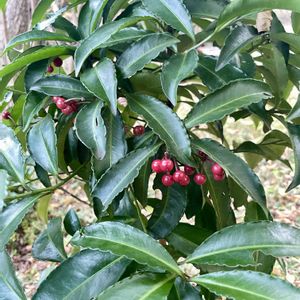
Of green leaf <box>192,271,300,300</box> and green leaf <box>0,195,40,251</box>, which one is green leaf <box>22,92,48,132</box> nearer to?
green leaf <box>0,195,40,251</box>

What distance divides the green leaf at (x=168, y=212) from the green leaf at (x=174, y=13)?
0.23 metres

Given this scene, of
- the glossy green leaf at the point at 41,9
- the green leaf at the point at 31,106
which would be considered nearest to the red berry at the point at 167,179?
the green leaf at the point at 31,106

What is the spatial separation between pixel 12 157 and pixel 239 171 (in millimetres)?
323

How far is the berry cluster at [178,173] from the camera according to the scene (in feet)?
1.95

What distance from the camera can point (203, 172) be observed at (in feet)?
2.19

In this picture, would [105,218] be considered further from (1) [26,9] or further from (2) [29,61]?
(1) [26,9]

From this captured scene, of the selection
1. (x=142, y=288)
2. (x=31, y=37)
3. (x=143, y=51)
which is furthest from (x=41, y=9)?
(x=142, y=288)

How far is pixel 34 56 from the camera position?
0.63m

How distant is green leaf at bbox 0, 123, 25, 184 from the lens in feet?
2.12

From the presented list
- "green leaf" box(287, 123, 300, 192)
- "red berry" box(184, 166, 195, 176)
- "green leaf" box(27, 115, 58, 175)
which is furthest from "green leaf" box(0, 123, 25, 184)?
"green leaf" box(287, 123, 300, 192)

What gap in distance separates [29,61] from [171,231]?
0.32m

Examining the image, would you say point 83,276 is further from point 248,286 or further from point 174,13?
point 174,13

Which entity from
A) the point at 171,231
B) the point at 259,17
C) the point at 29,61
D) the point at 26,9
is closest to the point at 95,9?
the point at 29,61

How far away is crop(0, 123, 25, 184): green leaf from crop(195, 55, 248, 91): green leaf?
283mm
